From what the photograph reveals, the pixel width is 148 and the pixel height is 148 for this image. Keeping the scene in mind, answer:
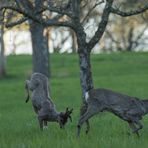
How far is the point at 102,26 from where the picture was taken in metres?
18.2

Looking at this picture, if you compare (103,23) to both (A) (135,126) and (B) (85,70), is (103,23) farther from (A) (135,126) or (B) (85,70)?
(A) (135,126)

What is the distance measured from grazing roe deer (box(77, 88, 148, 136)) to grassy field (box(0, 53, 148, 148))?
340 millimetres

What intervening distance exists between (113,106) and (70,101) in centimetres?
1398

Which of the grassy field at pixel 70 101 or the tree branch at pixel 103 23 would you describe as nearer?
the grassy field at pixel 70 101

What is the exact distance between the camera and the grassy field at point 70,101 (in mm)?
13625

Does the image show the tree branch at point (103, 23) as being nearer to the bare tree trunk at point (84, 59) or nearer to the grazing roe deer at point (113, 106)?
the bare tree trunk at point (84, 59)

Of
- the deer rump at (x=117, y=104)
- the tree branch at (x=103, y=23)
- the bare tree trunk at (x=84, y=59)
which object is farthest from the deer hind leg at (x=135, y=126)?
the tree branch at (x=103, y=23)

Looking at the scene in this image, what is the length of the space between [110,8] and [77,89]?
17.2 meters

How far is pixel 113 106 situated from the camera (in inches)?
599

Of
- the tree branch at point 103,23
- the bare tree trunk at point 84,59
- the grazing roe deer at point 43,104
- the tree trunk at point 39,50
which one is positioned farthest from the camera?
the tree trunk at point 39,50

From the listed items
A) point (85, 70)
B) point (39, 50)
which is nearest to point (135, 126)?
point (85, 70)

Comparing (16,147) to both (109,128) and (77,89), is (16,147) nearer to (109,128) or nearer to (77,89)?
(109,128)

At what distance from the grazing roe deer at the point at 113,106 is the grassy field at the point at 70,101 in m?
0.34

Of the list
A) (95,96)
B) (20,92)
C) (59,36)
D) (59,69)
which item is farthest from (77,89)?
(59,36)
